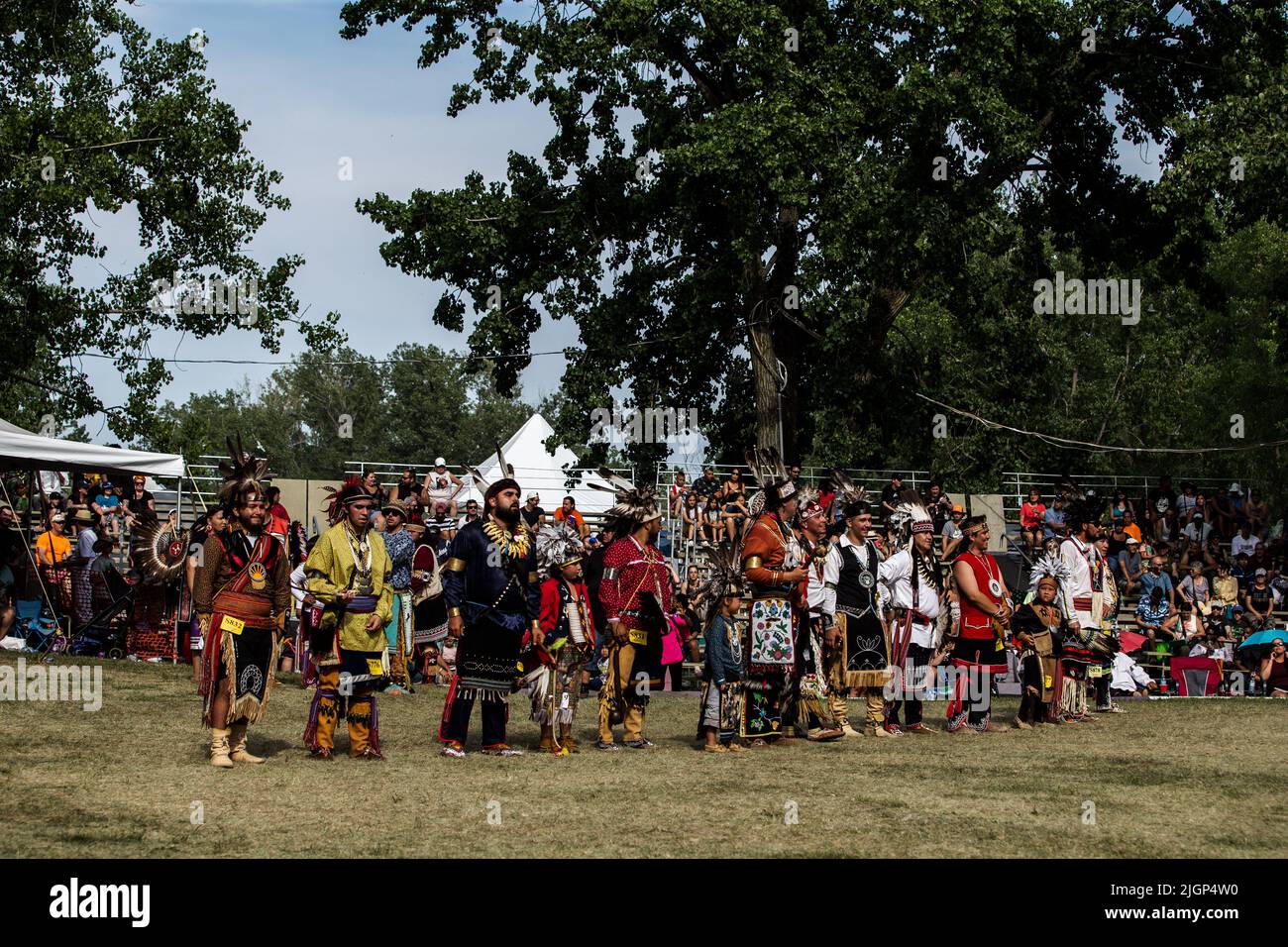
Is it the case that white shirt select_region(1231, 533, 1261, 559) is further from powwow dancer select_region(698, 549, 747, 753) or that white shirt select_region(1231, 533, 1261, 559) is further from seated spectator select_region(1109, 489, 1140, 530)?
powwow dancer select_region(698, 549, 747, 753)

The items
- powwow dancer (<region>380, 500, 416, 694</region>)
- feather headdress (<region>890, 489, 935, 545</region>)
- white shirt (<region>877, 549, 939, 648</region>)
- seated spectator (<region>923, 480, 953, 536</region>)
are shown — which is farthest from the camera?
seated spectator (<region>923, 480, 953, 536</region>)

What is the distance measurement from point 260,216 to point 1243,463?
29.8m

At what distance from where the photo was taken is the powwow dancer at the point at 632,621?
11359 mm

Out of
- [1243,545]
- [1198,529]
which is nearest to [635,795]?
[1243,545]

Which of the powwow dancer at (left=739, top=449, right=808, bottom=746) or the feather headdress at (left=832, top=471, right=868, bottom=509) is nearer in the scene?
the powwow dancer at (left=739, top=449, right=808, bottom=746)

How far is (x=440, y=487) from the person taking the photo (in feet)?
69.7

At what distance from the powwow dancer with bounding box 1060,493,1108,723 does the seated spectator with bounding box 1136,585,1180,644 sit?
18.4 feet

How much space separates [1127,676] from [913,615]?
208 inches

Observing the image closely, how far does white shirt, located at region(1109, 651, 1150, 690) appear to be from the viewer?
55.0ft

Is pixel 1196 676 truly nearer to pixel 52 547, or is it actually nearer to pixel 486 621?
pixel 486 621

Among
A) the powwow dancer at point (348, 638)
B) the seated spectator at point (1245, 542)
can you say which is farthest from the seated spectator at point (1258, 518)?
the powwow dancer at point (348, 638)

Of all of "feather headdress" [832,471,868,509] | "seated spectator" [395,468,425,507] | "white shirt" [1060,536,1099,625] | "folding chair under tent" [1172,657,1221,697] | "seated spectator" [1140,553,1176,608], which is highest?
"seated spectator" [395,468,425,507]

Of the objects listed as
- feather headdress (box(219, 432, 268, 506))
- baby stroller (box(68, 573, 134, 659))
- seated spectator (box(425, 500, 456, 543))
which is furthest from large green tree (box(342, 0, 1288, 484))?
feather headdress (box(219, 432, 268, 506))

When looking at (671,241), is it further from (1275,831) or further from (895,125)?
(1275,831)
